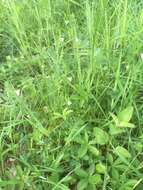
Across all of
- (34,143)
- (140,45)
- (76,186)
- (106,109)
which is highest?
(140,45)

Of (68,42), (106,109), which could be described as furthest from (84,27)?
(106,109)

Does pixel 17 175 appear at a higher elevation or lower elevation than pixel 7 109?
lower

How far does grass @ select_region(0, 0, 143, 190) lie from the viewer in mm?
1400

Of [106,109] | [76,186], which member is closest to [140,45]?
[106,109]

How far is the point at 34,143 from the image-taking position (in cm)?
156

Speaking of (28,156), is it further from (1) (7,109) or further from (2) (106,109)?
(2) (106,109)

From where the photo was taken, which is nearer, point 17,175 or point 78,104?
point 17,175

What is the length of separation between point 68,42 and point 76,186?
2.38 ft

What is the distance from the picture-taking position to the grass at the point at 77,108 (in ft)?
4.59

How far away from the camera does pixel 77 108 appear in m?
1.57

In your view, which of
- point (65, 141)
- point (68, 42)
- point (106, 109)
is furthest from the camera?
point (68, 42)

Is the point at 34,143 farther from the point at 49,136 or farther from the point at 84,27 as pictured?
the point at 84,27

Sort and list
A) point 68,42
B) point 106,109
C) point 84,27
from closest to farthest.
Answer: point 106,109 < point 68,42 < point 84,27

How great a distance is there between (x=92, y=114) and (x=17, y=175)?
38 cm
